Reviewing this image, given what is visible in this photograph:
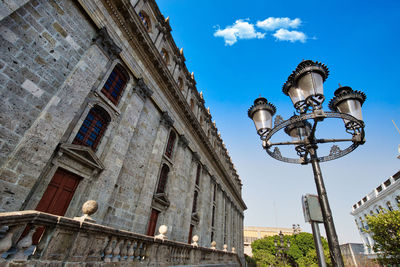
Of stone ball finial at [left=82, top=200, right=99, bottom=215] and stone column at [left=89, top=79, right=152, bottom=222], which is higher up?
stone column at [left=89, top=79, right=152, bottom=222]

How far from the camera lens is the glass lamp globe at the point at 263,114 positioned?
5.60 meters

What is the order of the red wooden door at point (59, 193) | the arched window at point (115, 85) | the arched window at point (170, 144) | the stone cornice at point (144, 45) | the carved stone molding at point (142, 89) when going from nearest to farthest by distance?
1. the red wooden door at point (59, 193)
2. the arched window at point (115, 85)
3. the stone cornice at point (144, 45)
4. the carved stone molding at point (142, 89)
5. the arched window at point (170, 144)

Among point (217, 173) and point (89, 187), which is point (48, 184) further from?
point (217, 173)

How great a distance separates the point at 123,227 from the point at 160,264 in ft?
12.9

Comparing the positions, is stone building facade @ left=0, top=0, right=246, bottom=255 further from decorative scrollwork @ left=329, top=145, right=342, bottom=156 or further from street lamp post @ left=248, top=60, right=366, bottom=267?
decorative scrollwork @ left=329, top=145, right=342, bottom=156

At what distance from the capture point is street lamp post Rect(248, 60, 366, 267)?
12.2 feet

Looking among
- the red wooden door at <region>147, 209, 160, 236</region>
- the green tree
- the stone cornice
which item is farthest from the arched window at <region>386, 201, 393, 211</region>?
the red wooden door at <region>147, 209, 160, 236</region>

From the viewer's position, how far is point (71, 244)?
11.5 feet

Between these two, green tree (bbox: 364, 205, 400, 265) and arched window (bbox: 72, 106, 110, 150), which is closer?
arched window (bbox: 72, 106, 110, 150)

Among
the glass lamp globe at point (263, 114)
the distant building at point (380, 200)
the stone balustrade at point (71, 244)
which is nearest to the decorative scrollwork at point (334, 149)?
the glass lamp globe at point (263, 114)

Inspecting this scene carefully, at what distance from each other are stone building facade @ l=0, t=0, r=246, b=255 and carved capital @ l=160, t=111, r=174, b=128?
0.23 feet

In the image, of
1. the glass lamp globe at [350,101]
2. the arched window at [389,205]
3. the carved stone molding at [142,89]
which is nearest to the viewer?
the glass lamp globe at [350,101]

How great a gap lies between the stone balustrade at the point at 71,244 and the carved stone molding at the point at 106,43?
755 centimetres

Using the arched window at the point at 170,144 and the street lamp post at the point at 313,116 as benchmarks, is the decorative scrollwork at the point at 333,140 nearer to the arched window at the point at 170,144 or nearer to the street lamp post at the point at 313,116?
the street lamp post at the point at 313,116
